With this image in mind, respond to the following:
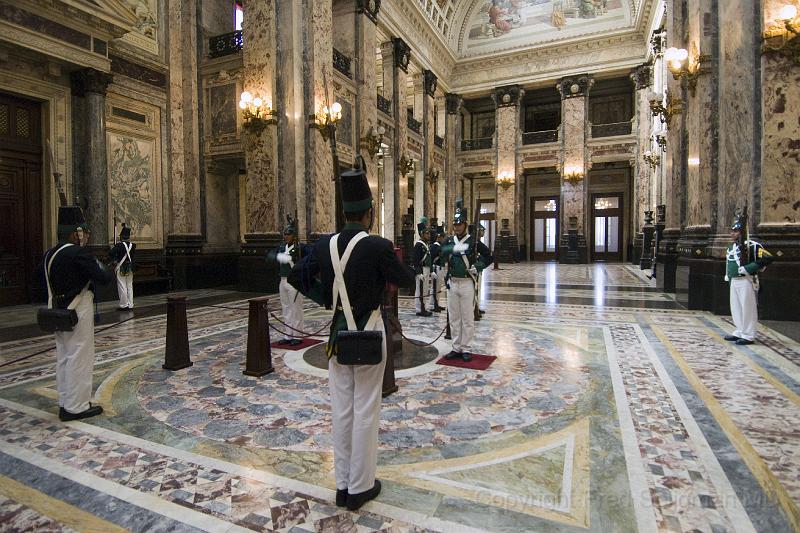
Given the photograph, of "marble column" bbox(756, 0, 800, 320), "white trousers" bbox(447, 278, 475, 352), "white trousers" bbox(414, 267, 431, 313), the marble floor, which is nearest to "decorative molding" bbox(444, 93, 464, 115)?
"white trousers" bbox(414, 267, 431, 313)

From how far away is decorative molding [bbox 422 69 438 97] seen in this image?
2186 cm

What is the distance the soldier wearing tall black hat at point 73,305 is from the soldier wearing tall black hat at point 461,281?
3.56 meters

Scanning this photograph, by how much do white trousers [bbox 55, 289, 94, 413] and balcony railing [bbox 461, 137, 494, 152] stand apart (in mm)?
24504

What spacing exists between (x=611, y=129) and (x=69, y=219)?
2504cm

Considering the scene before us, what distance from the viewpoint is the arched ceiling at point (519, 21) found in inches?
868

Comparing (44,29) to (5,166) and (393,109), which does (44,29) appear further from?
(393,109)

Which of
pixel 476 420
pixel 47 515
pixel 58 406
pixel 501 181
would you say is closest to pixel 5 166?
pixel 58 406

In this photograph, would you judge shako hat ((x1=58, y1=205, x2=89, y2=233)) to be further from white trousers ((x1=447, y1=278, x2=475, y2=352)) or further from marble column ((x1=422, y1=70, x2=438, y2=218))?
marble column ((x1=422, y1=70, x2=438, y2=218))

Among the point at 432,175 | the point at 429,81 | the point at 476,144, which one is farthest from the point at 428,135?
the point at 476,144

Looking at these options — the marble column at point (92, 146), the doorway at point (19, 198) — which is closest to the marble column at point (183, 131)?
the marble column at point (92, 146)

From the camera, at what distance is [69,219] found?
12.7 feet

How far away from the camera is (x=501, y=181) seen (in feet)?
82.4

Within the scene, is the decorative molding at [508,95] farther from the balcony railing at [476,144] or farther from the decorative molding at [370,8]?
the decorative molding at [370,8]

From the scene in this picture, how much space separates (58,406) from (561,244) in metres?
23.4
